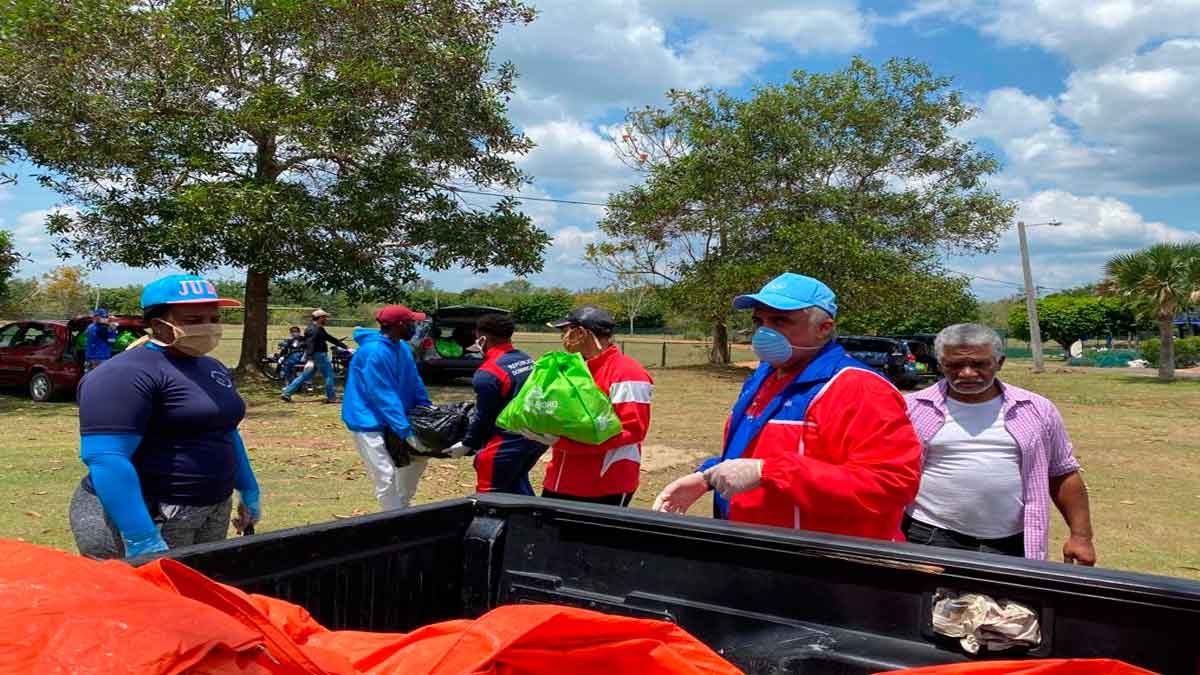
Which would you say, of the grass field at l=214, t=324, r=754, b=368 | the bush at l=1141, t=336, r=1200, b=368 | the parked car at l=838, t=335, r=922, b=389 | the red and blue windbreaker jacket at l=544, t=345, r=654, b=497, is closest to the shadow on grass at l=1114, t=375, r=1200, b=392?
the parked car at l=838, t=335, r=922, b=389

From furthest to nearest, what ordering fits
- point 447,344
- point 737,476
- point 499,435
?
point 447,344, point 499,435, point 737,476

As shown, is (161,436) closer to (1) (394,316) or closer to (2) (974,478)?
(1) (394,316)

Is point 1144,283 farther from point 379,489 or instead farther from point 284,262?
point 379,489

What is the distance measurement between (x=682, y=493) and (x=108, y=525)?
1870 millimetres

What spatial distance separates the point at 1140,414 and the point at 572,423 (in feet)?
53.8

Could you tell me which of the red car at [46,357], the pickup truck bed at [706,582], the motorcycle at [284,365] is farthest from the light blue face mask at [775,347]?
the motorcycle at [284,365]

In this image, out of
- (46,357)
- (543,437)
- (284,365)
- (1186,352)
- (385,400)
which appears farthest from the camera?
(1186,352)

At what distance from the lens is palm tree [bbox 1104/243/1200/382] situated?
1051 inches

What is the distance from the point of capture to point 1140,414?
1688cm

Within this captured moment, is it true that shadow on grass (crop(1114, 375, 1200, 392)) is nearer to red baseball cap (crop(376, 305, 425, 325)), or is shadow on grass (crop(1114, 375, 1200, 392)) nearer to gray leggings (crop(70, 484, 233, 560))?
red baseball cap (crop(376, 305, 425, 325))

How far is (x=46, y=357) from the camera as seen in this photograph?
15.2 metres

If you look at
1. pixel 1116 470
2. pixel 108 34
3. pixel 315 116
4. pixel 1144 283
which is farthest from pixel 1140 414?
pixel 108 34

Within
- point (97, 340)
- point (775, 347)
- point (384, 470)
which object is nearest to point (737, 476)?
point (775, 347)

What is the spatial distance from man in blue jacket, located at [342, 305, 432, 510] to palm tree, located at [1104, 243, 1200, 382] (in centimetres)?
2762
